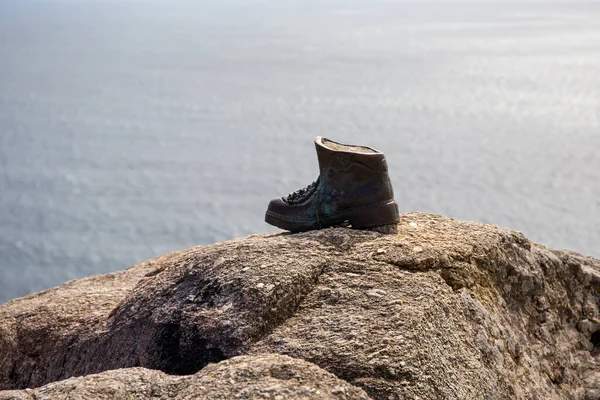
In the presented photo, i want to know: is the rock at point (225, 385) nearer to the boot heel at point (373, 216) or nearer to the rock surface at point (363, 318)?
→ the rock surface at point (363, 318)

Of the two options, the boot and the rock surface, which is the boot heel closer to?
the boot

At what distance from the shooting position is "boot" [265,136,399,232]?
5188 millimetres

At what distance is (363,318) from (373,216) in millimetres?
1133

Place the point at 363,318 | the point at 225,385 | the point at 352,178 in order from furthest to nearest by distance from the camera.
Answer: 1. the point at 352,178
2. the point at 363,318
3. the point at 225,385

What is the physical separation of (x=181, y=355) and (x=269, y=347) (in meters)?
0.55

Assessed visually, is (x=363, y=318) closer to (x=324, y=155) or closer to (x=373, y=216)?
(x=373, y=216)

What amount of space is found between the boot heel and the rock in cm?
155

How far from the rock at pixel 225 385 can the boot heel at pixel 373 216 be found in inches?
61.0

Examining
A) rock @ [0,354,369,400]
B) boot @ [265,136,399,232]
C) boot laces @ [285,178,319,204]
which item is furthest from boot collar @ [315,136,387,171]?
rock @ [0,354,369,400]

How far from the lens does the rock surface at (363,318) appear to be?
4098mm

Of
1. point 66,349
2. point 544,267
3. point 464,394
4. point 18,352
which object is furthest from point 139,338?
point 544,267

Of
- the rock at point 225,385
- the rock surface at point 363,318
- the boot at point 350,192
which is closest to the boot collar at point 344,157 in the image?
the boot at point 350,192

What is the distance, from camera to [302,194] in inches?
215

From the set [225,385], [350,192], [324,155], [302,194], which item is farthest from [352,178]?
[225,385]
